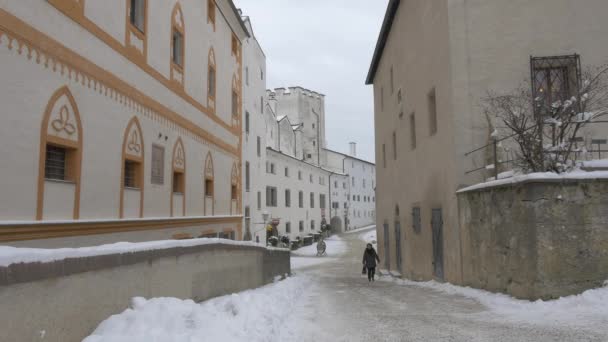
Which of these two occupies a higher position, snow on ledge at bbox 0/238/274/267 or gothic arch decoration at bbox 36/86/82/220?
gothic arch decoration at bbox 36/86/82/220

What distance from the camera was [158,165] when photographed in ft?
39.9

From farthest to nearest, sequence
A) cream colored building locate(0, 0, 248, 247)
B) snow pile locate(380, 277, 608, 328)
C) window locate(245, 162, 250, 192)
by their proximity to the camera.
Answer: window locate(245, 162, 250, 192), cream colored building locate(0, 0, 248, 247), snow pile locate(380, 277, 608, 328)

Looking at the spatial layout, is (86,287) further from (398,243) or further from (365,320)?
(398,243)

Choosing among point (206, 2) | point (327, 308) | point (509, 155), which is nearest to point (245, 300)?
point (327, 308)

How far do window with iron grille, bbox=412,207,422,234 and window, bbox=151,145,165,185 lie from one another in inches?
340

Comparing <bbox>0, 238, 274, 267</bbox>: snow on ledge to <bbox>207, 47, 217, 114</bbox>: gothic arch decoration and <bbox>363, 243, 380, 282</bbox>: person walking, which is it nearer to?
<bbox>207, 47, 217, 114</bbox>: gothic arch decoration

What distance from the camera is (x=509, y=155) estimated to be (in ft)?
39.4

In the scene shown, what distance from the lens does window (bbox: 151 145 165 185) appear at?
38.7ft

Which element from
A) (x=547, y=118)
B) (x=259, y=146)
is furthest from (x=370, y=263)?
(x=259, y=146)

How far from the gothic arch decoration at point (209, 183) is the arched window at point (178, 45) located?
3.29m

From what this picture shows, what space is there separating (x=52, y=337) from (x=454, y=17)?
1190 cm

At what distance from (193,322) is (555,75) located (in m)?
11.3

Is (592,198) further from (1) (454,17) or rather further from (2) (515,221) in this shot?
(1) (454,17)

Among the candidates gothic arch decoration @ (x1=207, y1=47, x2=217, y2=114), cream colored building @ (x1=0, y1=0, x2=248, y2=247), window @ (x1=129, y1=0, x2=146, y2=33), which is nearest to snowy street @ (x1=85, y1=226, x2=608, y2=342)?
cream colored building @ (x1=0, y1=0, x2=248, y2=247)
